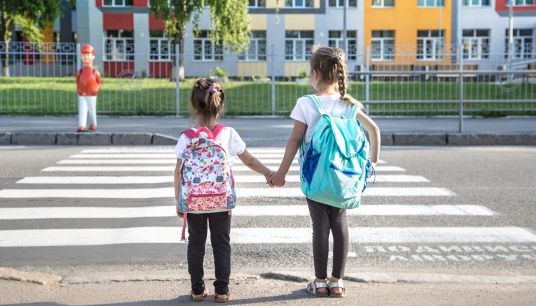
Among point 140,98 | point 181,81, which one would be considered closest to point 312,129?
point 181,81

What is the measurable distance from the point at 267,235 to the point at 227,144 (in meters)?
2.14

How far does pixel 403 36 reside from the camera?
57.3 meters

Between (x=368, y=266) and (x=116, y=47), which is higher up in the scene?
(x=116, y=47)

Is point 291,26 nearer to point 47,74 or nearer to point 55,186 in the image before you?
point 47,74

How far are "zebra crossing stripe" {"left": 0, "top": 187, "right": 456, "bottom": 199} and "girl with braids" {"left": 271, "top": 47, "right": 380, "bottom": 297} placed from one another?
153 inches

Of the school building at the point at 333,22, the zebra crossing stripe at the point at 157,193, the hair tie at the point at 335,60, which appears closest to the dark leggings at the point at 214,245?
the hair tie at the point at 335,60

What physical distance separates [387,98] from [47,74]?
9053mm

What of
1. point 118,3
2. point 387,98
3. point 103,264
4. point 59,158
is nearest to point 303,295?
point 103,264

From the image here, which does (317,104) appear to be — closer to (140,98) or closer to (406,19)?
(140,98)

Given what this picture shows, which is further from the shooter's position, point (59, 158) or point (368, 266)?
point (59, 158)

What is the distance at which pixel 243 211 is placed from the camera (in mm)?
7844

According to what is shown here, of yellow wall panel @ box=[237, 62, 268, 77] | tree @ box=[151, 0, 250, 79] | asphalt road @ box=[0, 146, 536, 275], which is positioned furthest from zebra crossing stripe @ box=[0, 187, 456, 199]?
tree @ box=[151, 0, 250, 79]

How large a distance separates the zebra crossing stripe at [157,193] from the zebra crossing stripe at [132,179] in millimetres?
606

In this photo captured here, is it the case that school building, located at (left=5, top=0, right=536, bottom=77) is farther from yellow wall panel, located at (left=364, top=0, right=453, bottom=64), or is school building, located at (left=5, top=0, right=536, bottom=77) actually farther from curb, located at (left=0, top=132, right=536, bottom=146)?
curb, located at (left=0, top=132, right=536, bottom=146)
